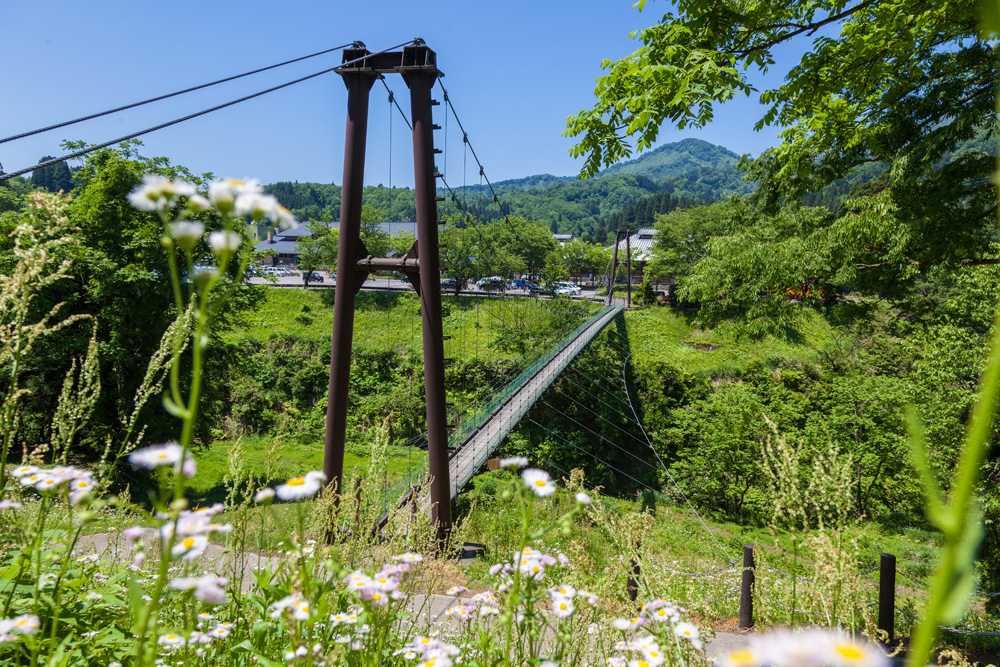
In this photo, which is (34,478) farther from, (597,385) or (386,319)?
(386,319)

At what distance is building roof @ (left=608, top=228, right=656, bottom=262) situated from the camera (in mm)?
32975

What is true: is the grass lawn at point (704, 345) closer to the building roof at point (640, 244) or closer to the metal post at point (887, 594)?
the building roof at point (640, 244)

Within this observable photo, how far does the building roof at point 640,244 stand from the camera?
3297cm

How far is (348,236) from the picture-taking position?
5422mm

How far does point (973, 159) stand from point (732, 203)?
56.2 ft

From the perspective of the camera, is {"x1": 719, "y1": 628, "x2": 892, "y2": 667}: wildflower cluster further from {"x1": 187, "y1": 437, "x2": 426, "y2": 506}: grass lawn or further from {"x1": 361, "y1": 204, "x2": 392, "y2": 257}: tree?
{"x1": 361, "y1": 204, "x2": 392, "y2": 257}: tree

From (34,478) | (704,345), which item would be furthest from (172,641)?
(704,345)

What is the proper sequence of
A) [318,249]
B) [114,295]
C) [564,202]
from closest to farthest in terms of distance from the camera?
[114,295] → [318,249] → [564,202]

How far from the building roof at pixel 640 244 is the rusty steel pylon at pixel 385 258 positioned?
80.0 feet

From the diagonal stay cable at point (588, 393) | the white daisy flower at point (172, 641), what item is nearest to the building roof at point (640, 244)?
the diagonal stay cable at point (588, 393)

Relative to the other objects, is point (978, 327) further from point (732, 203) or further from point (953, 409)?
point (732, 203)

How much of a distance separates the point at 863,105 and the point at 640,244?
47.6m

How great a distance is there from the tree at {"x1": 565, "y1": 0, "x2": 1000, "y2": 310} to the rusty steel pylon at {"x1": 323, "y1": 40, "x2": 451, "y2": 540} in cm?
296

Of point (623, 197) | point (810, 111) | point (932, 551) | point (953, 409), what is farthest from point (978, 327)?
point (623, 197)
